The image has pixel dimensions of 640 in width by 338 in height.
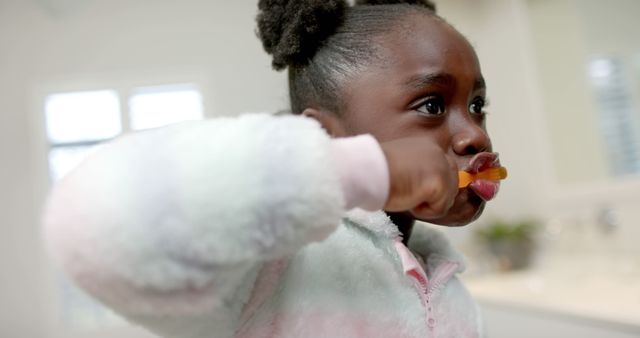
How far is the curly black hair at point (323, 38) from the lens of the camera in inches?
18.3

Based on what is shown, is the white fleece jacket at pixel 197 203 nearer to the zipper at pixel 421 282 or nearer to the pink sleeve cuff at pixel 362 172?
the pink sleeve cuff at pixel 362 172

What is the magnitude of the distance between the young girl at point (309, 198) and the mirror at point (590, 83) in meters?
1.33

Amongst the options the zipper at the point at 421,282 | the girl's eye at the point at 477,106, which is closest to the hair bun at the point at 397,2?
the girl's eye at the point at 477,106

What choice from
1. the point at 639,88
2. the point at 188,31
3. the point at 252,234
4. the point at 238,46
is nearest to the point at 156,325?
the point at 252,234

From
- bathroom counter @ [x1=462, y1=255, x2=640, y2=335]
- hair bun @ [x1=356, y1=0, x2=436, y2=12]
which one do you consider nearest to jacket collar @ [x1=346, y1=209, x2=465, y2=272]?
hair bun @ [x1=356, y1=0, x2=436, y2=12]

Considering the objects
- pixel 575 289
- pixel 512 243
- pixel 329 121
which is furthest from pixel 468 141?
pixel 512 243

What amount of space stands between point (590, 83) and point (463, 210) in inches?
59.3

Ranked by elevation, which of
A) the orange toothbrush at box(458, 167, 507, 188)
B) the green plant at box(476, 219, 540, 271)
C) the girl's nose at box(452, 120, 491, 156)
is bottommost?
the green plant at box(476, 219, 540, 271)

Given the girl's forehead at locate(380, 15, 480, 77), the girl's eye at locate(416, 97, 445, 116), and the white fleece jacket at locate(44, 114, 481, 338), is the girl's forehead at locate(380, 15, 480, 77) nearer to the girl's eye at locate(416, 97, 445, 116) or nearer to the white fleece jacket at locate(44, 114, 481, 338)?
the girl's eye at locate(416, 97, 445, 116)

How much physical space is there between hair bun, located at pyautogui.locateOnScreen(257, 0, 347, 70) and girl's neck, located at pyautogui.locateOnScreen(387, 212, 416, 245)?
16 centimetres

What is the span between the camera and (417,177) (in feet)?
0.89

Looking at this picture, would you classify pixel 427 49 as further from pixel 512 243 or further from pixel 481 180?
pixel 512 243

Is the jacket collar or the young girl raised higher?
the young girl

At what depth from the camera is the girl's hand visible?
0.89ft
